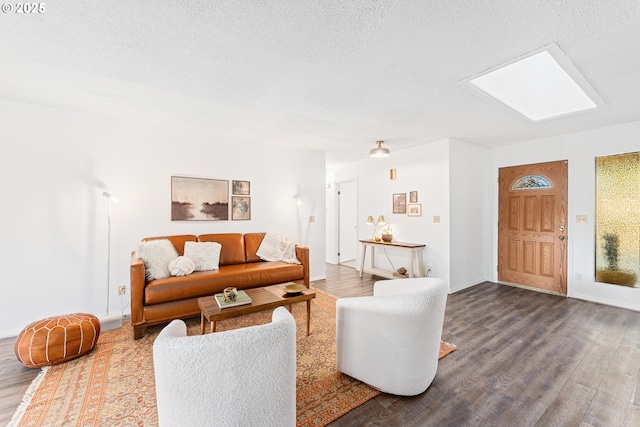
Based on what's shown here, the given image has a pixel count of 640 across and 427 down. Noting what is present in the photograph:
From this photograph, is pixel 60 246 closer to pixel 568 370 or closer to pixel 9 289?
pixel 9 289

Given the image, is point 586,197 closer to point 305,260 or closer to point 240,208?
point 305,260

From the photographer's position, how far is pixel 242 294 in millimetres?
2594

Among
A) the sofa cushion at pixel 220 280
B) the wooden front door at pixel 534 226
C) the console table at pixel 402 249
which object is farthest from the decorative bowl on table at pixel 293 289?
the wooden front door at pixel 534 226

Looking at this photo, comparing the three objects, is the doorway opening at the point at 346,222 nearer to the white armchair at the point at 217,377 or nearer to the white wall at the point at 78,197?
the white wall at the point at 78,197

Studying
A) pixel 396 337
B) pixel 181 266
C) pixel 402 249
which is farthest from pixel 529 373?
pixel 181 266

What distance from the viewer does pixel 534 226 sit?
432cm

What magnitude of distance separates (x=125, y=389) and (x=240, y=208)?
266 centimetres

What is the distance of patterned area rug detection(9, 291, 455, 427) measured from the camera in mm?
1641

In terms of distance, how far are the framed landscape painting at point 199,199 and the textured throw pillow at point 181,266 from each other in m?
0.83

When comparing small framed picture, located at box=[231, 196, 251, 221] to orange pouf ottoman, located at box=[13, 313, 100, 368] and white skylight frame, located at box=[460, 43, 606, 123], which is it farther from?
white skylight frame, located at box=[460, 43, 606, 123]

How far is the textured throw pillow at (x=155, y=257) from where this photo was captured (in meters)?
2.89

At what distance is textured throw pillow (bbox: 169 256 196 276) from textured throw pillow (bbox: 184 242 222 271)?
0.59 feet

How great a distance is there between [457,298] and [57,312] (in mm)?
5025

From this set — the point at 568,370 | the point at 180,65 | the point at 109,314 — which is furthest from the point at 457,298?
the point at 109,314
